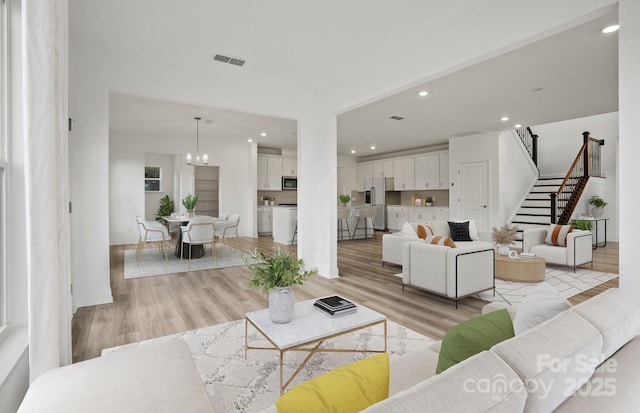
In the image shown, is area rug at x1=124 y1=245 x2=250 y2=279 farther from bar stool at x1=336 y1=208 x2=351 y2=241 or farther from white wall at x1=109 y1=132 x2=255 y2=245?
bar stool at x1=336 y1=208 x2=351 y2=241

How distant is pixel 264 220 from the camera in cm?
997

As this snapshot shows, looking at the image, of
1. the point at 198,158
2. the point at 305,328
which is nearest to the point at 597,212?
the point at 305,328

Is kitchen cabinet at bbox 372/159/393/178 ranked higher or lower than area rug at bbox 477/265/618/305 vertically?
higher

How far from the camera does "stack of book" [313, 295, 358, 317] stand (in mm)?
2193

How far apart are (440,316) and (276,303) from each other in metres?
1.95

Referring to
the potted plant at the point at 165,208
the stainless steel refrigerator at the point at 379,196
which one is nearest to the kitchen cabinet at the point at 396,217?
the stainless steel refrigerator at the point at 379,196

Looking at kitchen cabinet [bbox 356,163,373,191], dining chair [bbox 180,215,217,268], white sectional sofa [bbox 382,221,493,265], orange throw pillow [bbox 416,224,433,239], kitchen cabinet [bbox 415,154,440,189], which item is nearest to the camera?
white sectional sofa [bbox 382,221,493,265]

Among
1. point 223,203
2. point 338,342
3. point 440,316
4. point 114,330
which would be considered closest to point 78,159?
point 114,330

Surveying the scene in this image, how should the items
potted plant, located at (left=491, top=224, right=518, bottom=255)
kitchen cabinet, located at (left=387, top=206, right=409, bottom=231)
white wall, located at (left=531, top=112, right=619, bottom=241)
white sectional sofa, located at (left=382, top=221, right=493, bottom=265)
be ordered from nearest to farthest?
potted plant, located at (left=491, top=224, right=518, bottom=255), white sectional sofa, located at (left=382, top=221, right=493, bottom=265), white wall, located at (left=531, top=112, right=619, bottom=241), kitchen cabinet, located at (left=387, top=206, right=409, bottom=231)

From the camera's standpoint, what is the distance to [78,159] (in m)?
3.51

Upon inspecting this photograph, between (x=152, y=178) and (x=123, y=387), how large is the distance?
990 centimetres

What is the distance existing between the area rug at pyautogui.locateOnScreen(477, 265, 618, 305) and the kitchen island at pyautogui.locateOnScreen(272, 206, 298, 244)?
16.1 ft

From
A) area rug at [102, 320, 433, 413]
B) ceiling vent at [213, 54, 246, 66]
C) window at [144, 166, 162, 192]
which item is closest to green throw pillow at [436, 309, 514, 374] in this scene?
area rug at [102, 320, 433, 413]

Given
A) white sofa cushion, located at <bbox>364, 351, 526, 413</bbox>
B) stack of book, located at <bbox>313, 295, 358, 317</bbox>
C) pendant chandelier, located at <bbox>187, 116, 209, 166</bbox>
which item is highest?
pendant chandelier, located at <bbox>187, 116, 209, 166</bbox>
